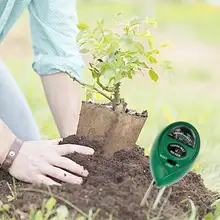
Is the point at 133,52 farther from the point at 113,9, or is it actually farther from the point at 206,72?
the point at 113,9

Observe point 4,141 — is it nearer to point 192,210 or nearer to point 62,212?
point 62,212

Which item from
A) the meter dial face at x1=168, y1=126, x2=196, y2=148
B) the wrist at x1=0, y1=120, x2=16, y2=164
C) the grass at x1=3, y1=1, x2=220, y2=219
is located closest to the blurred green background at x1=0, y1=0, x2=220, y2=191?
the grass at x1=3, y1=1, x2=220, y2=219

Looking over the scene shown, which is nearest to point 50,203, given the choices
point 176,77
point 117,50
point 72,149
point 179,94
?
point 72,149

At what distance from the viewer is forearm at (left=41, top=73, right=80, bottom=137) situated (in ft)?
10.4

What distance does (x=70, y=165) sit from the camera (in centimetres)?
232

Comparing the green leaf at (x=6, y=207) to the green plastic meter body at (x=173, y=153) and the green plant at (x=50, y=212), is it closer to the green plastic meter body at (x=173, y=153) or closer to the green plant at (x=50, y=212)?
the green plant at (x=50, y=212)

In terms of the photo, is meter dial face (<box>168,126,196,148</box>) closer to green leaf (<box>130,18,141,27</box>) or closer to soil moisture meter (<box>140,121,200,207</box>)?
soil moisture meter (<box>140,121,200,207</box>)

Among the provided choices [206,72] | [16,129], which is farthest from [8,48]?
[16,129]

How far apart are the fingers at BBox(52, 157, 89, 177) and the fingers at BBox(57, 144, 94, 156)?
0.18ft

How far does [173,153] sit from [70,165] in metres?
0.37

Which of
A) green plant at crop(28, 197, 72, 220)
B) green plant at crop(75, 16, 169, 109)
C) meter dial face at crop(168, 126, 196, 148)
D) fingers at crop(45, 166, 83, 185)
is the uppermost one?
green plant at crop(75, 16, 169, 109)

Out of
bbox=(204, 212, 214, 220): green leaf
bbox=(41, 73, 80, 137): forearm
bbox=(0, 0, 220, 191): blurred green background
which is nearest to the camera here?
bbox=(204, 212, 214, 220): green leaf

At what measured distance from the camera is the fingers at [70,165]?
2.32 metres

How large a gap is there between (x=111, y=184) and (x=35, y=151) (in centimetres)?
32
